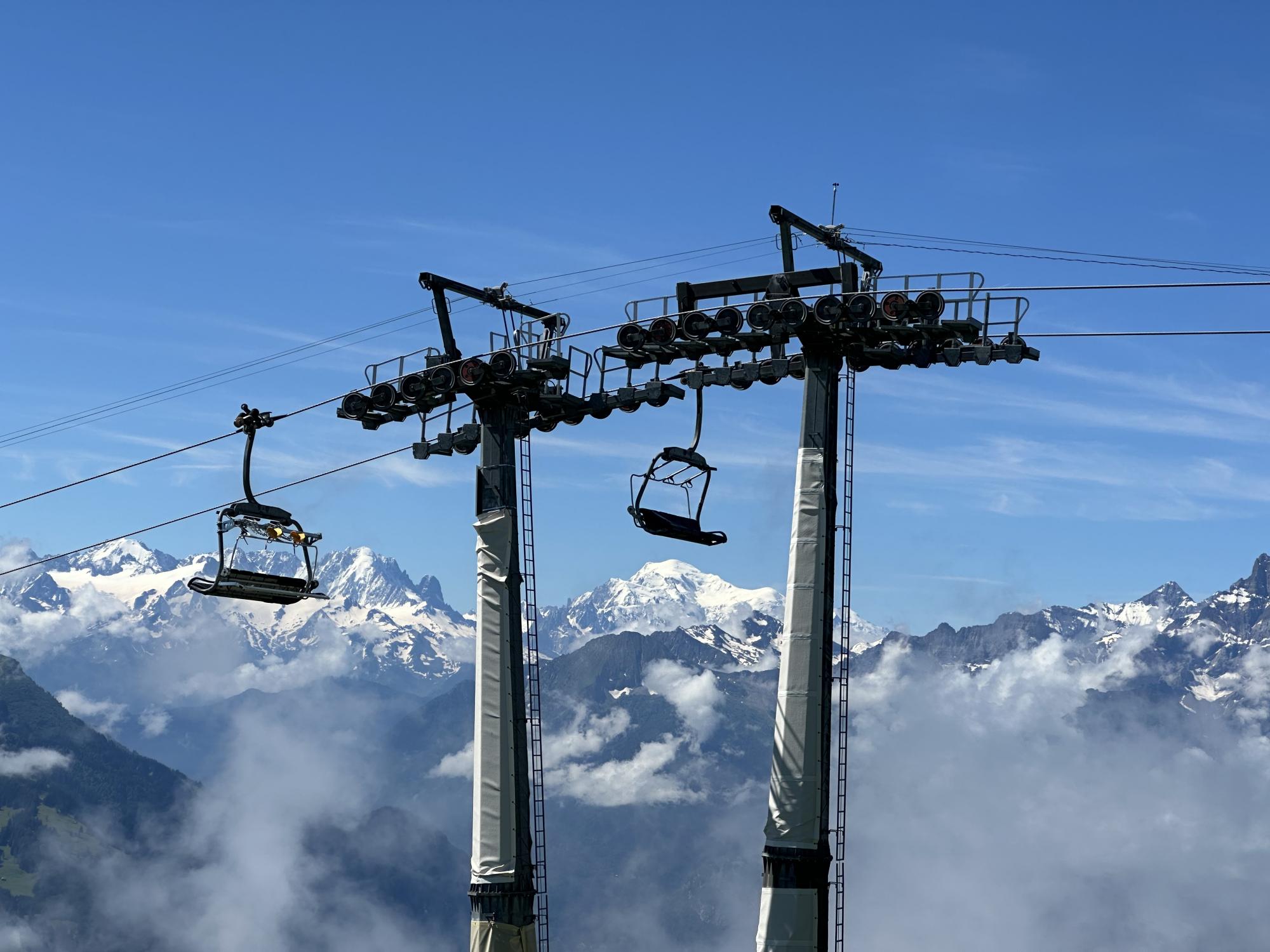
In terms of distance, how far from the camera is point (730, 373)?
4178 centimetres

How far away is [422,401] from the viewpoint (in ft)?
161

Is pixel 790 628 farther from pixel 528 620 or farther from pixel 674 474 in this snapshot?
pixel 528 620

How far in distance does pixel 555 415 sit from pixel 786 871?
50.3ft

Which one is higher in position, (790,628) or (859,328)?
(859,328)

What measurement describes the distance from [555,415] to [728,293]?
7976 mm

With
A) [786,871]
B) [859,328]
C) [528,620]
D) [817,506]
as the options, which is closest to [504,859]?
[528,620]

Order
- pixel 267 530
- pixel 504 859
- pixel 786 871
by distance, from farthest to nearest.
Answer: pixel 267 530
pixel 504 859
pixel 786 871

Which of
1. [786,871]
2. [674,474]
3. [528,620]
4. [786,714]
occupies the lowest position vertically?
[786,871]

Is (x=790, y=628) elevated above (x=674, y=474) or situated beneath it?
situated beneath

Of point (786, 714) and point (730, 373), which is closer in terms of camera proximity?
point (786, 714)

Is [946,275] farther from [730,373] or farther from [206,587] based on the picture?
[206,587]

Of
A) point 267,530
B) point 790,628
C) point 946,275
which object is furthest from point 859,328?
point 267,530

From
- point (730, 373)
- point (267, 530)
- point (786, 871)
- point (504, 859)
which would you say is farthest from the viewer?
point (267, 530)

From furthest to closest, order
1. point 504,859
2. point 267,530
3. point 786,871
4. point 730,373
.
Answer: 1. point 267,530
2. point 504,859
3. point 730,373
4. point 786,871
